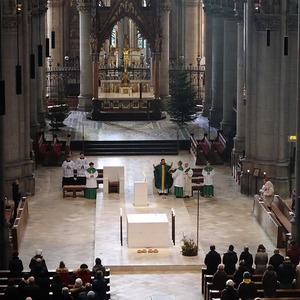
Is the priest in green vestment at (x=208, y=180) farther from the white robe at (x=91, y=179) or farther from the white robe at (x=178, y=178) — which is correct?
the white robe at (x=91, y=179)

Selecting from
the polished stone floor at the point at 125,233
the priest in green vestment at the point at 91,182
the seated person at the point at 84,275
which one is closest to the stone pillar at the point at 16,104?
the polished stone floor at the point at 125,233

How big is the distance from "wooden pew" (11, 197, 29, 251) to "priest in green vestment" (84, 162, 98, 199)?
154 inches

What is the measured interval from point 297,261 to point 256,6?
50.9 ft

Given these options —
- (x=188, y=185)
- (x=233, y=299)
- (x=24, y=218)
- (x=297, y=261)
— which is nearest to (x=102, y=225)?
(x=24, y=218)

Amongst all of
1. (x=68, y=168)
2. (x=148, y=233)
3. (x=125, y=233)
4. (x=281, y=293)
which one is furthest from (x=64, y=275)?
(x=68, y=168)

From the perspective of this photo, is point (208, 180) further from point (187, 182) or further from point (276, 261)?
point (276, 261)

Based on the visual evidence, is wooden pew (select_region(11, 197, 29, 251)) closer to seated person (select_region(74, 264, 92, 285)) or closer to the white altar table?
the white altar table

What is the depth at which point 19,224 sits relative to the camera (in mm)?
37281

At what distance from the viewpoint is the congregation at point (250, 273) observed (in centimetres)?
2708

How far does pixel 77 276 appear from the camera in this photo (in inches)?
1148

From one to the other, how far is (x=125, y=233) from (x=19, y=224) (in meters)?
3.54

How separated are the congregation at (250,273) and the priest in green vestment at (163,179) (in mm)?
11808

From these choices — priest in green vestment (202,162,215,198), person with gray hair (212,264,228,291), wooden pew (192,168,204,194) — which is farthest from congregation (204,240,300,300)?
wooden pew (192,168,204,194)

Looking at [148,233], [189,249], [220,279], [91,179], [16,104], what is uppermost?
[16,104]
